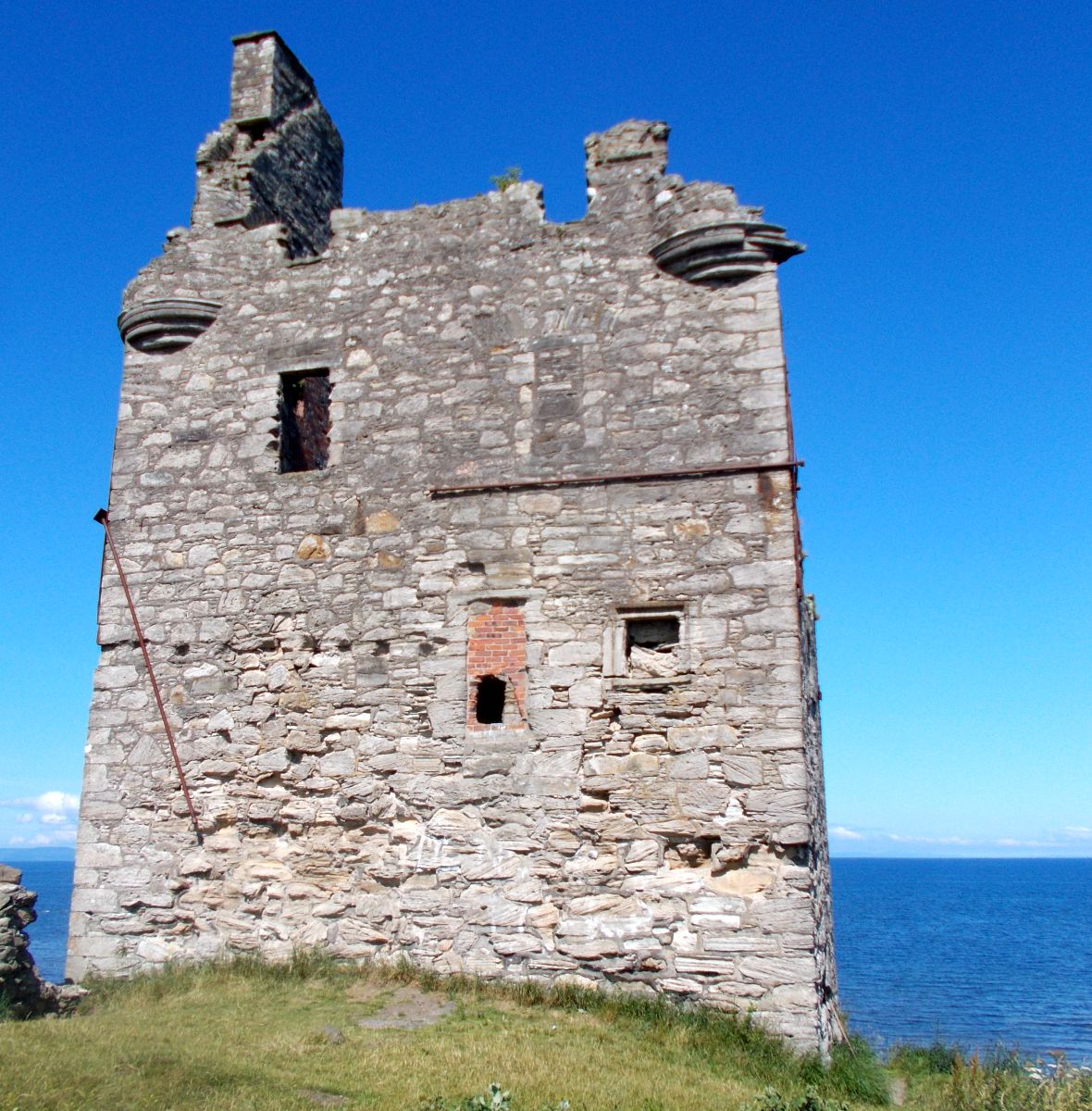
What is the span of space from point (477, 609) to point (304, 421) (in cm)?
319

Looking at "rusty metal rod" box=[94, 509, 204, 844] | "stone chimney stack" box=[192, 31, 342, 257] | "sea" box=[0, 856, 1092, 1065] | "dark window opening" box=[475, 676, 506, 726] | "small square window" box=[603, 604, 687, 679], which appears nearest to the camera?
"small square window" box=[603, 604, 687, 679]

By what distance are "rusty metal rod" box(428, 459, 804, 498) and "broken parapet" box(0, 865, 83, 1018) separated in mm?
4585

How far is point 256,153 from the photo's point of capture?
37.6ft

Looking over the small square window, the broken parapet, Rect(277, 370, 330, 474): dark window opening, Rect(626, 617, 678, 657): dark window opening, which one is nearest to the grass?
the broken parapet

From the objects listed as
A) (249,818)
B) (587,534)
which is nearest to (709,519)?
(587,534)

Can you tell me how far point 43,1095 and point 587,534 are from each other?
18.2 feet

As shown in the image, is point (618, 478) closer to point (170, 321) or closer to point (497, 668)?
point (497, 668)

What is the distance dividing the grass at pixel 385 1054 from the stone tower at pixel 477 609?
32 cm

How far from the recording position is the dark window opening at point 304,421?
415 inches

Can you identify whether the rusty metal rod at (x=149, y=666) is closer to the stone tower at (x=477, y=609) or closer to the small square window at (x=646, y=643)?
the stone tower at (x=477, y=609)

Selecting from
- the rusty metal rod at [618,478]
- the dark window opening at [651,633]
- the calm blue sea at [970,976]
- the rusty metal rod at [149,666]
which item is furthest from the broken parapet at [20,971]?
the calm blue sea at [970,976]

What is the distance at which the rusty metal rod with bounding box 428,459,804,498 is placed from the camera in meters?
9.01

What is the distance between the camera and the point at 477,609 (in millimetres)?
9367

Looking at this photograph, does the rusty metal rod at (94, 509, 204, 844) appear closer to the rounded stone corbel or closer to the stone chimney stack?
the rounded stone corbel
